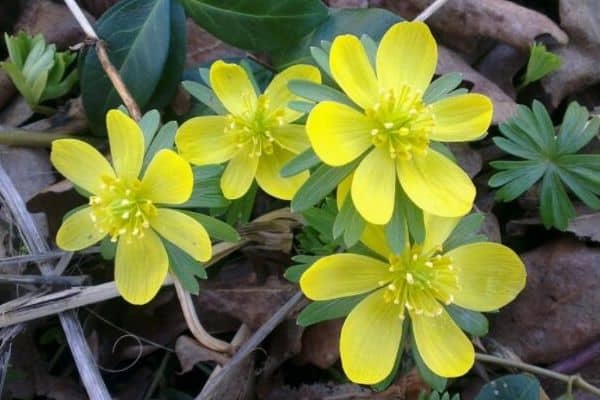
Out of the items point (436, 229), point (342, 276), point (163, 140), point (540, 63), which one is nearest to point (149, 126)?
point (163, 140)

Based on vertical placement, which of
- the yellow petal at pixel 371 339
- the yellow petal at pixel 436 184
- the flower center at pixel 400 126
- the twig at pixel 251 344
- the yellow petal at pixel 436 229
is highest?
the flower center at pixel 400 126

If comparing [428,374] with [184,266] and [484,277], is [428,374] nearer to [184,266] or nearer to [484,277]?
[484,277]

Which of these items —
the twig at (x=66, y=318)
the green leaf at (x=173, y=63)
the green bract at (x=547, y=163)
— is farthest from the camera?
the green leaf at (x=173, y=63)

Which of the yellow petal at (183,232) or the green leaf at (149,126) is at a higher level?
the green leaf at (149,126)

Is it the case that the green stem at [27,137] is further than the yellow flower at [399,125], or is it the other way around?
the green stem at [27,137]

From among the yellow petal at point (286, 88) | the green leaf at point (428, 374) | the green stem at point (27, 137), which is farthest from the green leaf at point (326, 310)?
the green stem at point (27, 137)

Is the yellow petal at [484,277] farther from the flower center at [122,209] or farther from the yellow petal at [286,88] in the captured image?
the flower center at [122,209]

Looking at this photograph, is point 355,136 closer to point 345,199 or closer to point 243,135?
point 345,199
